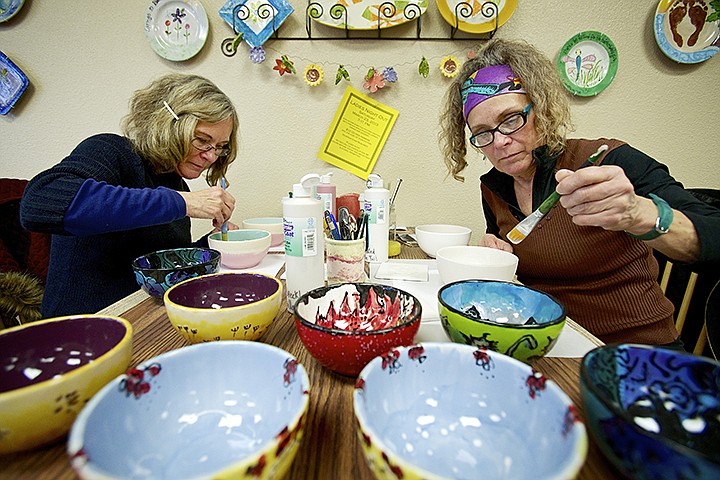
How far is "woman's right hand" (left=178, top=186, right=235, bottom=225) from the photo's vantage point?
90 centimetres

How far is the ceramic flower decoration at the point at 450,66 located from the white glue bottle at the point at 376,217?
0.81 meters

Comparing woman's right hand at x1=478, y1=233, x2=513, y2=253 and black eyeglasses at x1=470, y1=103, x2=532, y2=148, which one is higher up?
black eyeglasses at x1=470, y1=103, x2=532, y2=148

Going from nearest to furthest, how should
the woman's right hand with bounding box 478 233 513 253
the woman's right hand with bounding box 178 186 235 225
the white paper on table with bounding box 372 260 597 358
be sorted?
the white paper on table with bounding box 372 260 597 358 < the woman's right hand with bounding box 178 186 235 225 < the woman's right hand with bounding box 478 233 513 253

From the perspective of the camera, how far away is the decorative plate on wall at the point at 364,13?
1.44 m

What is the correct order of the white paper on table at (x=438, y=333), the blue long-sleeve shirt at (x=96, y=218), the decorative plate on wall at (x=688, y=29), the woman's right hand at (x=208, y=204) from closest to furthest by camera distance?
the white paper on table at (x=438, y=333) → the blue long-sleeve shirt at (x=96, y=218) → the woman's right hand at (x=208, y=204) → the decorative plate on wall at (x=688, y=29)

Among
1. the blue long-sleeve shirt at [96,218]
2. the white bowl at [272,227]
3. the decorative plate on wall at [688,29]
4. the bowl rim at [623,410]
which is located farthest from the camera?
the decorative plate on wall at [688,29]

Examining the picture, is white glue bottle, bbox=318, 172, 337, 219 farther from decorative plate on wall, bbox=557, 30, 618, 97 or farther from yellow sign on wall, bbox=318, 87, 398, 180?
decorative plate on wall, bbox=557, 30, 618, 97

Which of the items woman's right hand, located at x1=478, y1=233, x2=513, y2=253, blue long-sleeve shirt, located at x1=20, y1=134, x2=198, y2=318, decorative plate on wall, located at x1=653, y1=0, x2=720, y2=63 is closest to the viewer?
blue long-sleeve shirt, located at x1=20, y1=134, x2=198, y2=318

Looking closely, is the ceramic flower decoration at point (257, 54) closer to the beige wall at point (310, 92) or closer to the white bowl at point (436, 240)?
the beige wall at point (310, 92)

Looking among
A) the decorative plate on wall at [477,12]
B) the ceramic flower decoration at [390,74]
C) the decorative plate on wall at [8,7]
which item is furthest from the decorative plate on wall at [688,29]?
the decorative plate on wall at [8,7]

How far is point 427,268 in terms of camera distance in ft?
3.00

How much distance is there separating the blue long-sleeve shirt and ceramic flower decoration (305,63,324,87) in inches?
30.8

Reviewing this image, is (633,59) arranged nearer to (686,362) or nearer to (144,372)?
(686,362)

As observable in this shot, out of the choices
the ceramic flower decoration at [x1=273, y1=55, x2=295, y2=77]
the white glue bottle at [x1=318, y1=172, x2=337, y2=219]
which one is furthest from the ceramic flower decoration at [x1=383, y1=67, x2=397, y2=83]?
the white glue bottle at [x1=318, y1=172, x2=337, y2=219]
